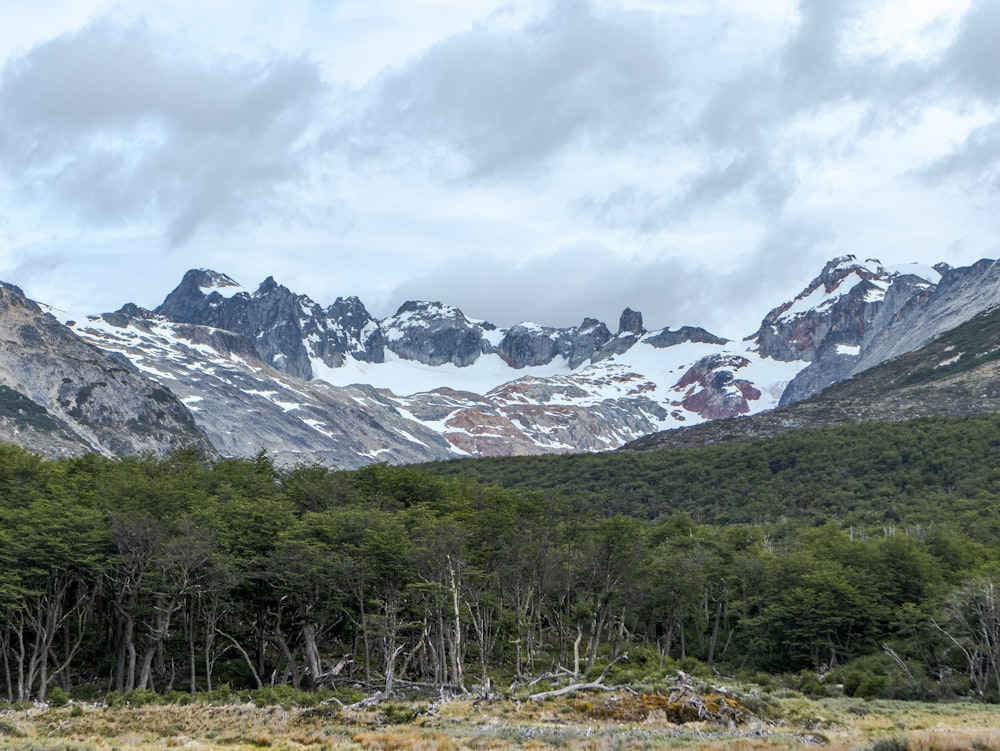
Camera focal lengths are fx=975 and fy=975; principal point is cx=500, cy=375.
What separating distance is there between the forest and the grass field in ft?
21.9

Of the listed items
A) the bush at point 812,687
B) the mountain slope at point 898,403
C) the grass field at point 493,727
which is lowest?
the bush at point 812,687

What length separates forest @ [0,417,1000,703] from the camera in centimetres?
4416

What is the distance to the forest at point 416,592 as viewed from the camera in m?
44.2

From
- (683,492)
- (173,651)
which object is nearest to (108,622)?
(173,651)

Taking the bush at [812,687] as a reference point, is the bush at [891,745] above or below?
above

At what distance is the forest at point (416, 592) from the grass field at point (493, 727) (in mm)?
6680

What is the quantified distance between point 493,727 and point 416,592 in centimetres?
1652

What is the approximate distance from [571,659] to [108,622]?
83.5 feet

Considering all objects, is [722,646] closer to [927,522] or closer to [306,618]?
[306,618]

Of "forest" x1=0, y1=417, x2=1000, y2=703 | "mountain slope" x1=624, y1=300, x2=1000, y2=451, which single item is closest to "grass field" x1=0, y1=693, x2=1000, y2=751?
"forest" x1=0, y1=417, x2=1000, y2=703

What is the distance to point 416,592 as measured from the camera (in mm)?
45500

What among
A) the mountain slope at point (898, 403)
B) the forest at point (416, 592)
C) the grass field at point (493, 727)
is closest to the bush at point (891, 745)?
the grass field at point (493, 727)

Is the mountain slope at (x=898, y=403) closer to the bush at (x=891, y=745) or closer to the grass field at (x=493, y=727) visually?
the grass field at (x=493, y=727)

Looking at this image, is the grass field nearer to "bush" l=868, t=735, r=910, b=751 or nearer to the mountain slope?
"bush" l=868, t=735, r=910, b=751
